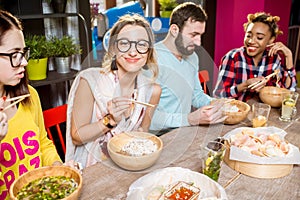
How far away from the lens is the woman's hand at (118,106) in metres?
1.17

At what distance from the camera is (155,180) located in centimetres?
104

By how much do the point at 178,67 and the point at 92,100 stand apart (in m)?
0.53

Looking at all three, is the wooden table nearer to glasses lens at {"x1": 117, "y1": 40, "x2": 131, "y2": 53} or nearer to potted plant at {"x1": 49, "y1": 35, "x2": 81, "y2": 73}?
glasses lens at {"x1": 117, "y1": 40, "x2": 131, "y2": 53}

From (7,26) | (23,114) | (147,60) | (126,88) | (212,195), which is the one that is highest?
(7,26)

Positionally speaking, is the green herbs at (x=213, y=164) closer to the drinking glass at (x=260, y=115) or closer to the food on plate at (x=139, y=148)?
the food on plate at (x=139, y=148)

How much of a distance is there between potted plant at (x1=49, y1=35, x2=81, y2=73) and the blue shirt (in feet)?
2.95

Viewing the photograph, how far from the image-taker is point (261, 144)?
4.09 ft

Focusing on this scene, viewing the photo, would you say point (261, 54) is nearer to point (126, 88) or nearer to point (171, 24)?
point (171, 24)

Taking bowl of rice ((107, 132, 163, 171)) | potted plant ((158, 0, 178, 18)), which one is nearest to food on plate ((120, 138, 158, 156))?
bowl of rice ((107, 132, 163, 171))

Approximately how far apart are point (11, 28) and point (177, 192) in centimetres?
81

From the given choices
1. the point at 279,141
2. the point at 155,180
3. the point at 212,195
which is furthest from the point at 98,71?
the point at 279,141

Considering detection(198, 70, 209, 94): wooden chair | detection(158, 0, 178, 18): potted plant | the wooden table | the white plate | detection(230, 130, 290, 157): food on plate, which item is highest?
detection(158, 0, 178, 18): potted plant

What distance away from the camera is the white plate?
0.98 meters

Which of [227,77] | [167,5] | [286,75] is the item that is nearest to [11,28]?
[227,77]
